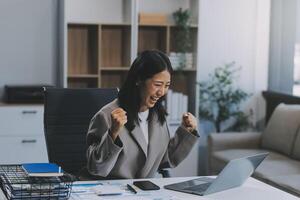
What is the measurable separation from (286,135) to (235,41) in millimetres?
1251

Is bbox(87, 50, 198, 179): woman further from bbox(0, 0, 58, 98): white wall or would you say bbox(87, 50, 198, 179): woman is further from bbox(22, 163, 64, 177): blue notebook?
bbox(0, 0, 58, 98): white wall

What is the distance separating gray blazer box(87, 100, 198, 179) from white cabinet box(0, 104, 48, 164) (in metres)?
1.89

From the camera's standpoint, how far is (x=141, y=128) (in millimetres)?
2672

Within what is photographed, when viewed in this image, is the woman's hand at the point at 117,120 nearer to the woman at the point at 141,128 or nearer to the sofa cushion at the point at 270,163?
the woman at the point at 141,128

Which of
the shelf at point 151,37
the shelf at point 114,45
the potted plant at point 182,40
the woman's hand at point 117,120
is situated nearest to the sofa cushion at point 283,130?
the potted plant at point 182,40

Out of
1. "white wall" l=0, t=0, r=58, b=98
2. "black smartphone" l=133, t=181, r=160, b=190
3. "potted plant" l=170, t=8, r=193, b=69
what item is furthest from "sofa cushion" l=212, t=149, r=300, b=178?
"black smartphone" l=133, t=181, r=160, b=190

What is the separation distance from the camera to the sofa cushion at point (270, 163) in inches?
159

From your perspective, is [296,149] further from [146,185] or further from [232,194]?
[146,185]

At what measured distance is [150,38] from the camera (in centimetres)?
511

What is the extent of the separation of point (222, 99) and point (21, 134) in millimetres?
1886

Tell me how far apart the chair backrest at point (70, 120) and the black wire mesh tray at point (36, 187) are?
2.55 feet

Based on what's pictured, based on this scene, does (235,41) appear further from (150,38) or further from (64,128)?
(64,128)

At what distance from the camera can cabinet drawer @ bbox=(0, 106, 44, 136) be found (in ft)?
14.3

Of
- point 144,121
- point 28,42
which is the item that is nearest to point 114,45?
point 28,42
